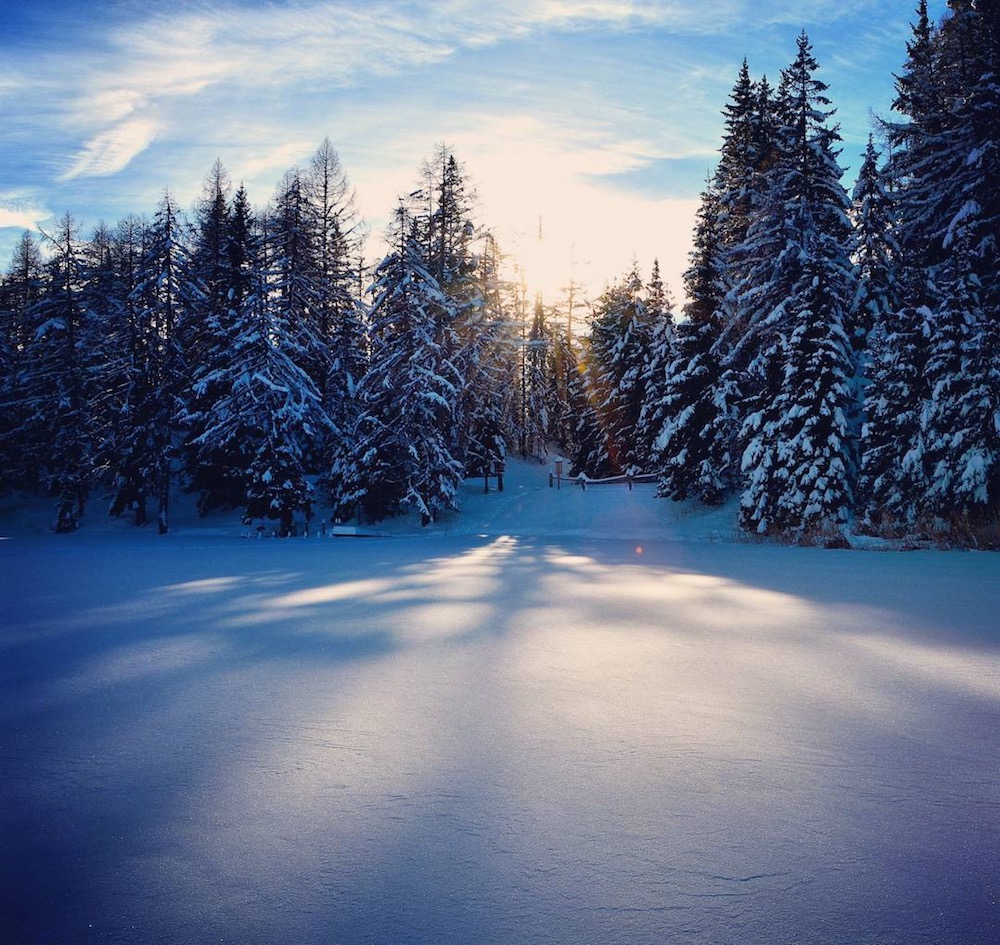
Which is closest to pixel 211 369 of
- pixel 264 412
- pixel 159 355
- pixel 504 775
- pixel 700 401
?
pixel 159 355

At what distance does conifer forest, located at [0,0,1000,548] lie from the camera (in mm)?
19578

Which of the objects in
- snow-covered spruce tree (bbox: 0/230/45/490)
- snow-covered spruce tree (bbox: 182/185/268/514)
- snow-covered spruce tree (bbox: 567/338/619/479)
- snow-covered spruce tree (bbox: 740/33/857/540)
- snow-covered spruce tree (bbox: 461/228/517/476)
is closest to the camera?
snow-covered spruce tree (bbox: 740/33/857/540)

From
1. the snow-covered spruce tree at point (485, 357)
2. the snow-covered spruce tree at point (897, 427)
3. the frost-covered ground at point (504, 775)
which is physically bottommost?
the frost-covered ground at point (504, 775)

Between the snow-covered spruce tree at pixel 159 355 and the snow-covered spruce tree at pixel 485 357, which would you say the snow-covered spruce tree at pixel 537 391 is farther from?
the snow-covered spruce tree at pixel 159 355

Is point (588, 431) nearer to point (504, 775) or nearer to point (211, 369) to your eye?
point (211, 369)

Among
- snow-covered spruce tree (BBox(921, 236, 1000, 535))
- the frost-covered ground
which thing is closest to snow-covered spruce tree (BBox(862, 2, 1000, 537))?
snow-covered spruce tree (BBox(921, 236, 1000, 535))

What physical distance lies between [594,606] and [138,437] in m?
26.7

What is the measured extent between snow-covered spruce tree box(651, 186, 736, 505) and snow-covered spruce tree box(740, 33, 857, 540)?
236 cm

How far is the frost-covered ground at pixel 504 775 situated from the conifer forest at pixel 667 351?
12244mm

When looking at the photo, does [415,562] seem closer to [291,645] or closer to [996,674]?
[291,645]

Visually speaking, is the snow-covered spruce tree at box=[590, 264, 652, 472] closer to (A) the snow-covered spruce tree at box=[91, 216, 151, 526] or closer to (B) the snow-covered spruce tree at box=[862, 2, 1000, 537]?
(B) the snow-covered spruce tree at box=[862, 2, 1000, 537]

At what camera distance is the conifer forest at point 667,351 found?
19.6 metres

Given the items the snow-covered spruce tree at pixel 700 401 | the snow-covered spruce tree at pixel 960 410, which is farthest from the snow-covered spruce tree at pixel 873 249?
the snow-covered spruce tree at pixel 700 401

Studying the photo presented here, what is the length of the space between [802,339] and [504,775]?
21.4 metres
